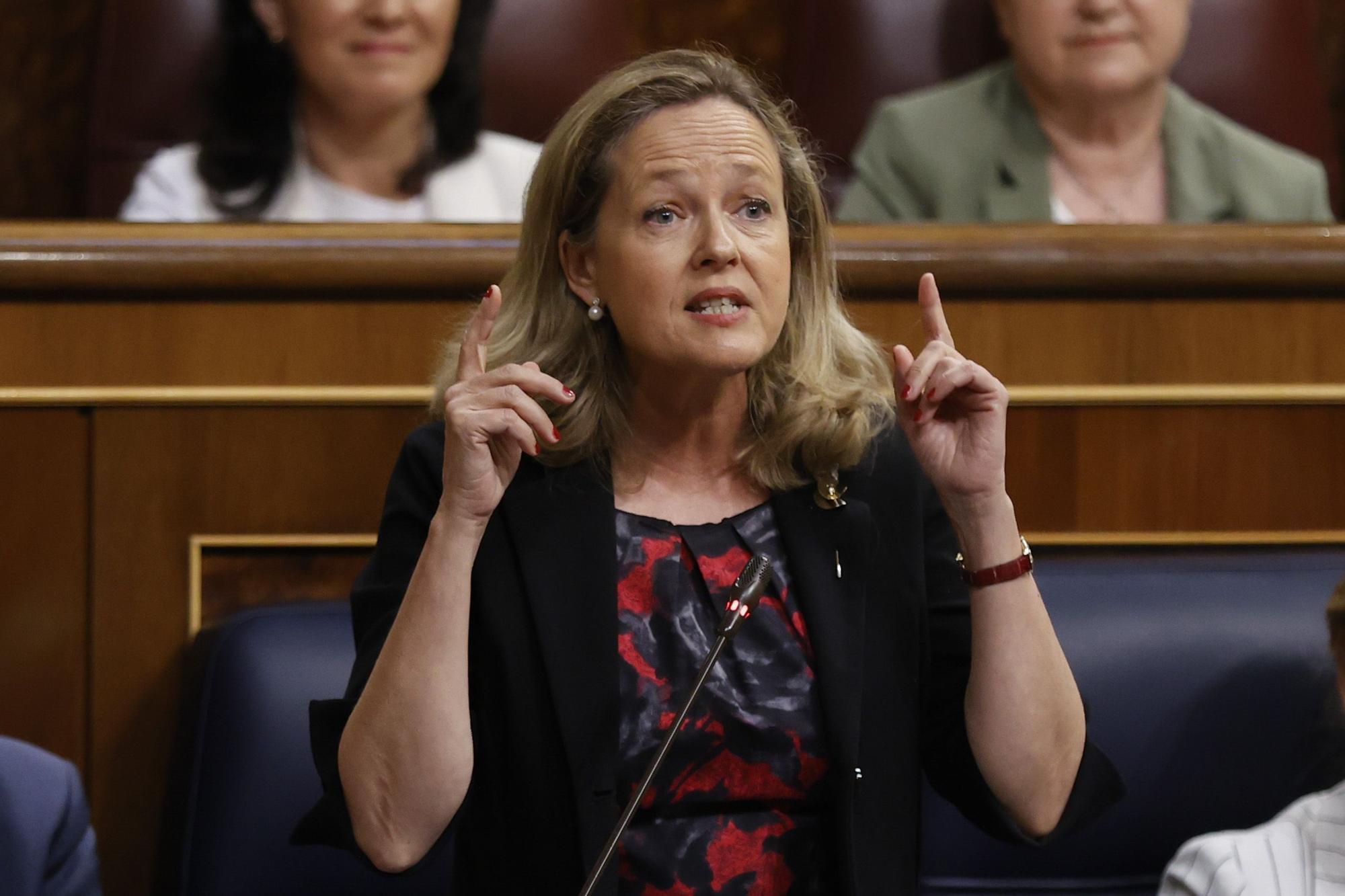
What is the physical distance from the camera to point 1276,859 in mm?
780

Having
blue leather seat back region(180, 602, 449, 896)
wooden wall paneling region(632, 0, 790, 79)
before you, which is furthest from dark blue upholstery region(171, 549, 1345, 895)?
wooden wall paneling region(632, 0, 790, 79)

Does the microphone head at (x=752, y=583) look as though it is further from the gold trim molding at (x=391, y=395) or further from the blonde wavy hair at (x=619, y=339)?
the gold trim molding at (x=391, y=395)

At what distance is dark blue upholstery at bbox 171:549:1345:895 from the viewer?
89cm

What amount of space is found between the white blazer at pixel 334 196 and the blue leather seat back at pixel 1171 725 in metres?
0.49

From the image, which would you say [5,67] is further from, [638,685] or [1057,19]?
[638,685]

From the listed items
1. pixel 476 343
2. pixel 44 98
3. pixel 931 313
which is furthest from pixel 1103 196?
pixel 44 98

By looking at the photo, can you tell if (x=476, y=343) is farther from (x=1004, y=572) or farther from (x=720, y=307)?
(x=1004, y=572)

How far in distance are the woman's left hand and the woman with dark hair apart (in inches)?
21.2

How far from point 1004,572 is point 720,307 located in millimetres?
162

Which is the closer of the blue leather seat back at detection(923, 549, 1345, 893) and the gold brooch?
the gold brooch

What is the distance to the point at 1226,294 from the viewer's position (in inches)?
39.4

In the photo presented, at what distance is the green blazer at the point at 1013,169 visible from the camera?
1211mm

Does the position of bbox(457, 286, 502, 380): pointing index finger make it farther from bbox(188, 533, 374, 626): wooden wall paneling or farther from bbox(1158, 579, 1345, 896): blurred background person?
bbox(1158, 579, 1345, 896): blurred background person

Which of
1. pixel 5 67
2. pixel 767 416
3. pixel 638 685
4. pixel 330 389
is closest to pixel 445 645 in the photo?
pixel 638 685
